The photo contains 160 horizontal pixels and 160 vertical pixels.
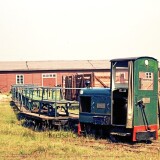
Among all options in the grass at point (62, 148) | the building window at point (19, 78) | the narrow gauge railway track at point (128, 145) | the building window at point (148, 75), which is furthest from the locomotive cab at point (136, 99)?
the building window at point (19, 78)

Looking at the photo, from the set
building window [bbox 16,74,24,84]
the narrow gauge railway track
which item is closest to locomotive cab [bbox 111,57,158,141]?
the narrow gauge railway track

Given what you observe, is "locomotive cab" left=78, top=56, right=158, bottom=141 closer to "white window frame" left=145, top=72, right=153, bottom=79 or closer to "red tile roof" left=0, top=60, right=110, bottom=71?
"white window frame" left=145, top=72, right=153, bottom=79

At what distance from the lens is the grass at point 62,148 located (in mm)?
8445

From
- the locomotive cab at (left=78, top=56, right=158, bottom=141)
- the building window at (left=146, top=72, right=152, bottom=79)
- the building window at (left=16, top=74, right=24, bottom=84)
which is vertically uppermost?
the building window at (left=16, top=74, right=24, bottom=84)

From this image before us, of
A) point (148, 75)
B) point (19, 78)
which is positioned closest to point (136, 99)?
point (148, 75)

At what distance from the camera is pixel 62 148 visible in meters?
9.25

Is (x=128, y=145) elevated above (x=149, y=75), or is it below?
below

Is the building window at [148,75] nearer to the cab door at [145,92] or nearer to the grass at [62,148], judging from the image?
the cab door at [145,92]

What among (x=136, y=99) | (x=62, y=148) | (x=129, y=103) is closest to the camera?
(x=62, y=148)

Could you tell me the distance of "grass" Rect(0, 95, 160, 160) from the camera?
332 inches

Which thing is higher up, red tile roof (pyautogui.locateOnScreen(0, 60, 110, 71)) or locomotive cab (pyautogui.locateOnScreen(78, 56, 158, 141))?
red tile roof (pyautogui.locateOnScreen(0, 60, 110, 71))

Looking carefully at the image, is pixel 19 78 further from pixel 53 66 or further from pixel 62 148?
pixel 62 148

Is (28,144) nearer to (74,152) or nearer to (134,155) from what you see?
(74,152)

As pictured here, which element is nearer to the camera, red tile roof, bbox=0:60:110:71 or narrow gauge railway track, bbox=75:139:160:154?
narrow gauge railway track, bbox=75:139:160:154
